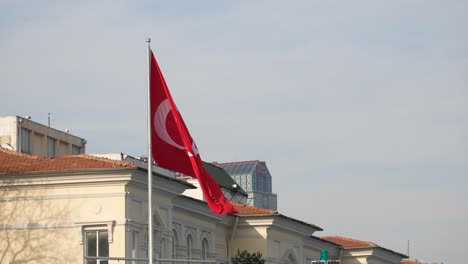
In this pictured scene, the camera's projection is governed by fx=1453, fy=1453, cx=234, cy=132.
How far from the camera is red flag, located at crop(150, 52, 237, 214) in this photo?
38000 mm

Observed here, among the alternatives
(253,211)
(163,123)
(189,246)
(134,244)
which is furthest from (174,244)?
(163,123)

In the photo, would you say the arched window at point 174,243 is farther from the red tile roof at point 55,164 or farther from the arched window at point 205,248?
the red tile roof at point 55,164

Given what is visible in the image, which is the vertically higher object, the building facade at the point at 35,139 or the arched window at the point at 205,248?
the building facade at the point at 35,139

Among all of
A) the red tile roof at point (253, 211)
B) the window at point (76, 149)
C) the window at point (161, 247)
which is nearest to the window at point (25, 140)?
the window at point (76, 149)

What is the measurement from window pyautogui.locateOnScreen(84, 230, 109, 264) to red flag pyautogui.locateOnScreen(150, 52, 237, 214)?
13.1 metres

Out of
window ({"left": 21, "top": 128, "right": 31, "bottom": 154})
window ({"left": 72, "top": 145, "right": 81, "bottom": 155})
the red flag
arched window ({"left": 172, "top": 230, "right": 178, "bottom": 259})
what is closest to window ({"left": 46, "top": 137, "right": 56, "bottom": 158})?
window ({"left": 72, "top": 145, "right": 81, "bottom": 155})

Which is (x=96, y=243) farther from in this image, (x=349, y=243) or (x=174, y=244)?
(x=349, y=243)

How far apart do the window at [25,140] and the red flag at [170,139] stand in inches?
1492

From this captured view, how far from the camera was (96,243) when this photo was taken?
5081 cm

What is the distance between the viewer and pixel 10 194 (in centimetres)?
5169

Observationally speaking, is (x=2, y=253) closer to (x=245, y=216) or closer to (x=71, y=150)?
(x=245, y=216)

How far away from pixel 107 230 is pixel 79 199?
1.51 meters

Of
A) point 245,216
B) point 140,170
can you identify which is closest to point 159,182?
point 140,170

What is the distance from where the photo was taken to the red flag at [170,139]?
38.0 m
